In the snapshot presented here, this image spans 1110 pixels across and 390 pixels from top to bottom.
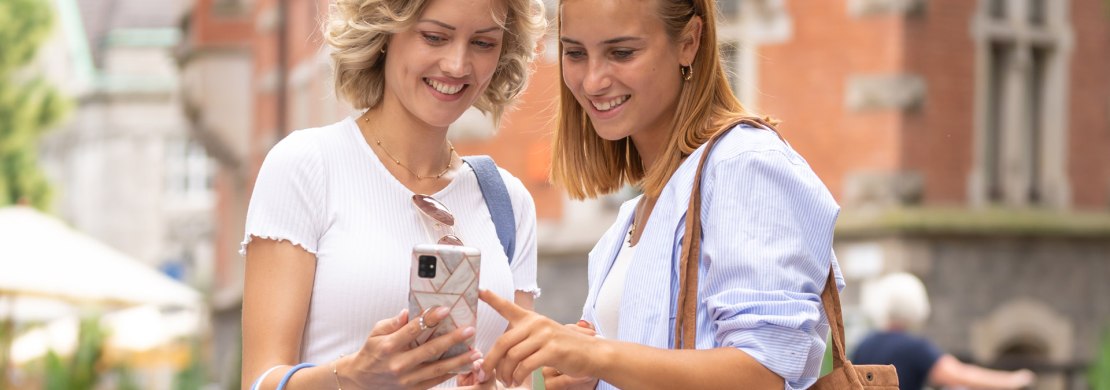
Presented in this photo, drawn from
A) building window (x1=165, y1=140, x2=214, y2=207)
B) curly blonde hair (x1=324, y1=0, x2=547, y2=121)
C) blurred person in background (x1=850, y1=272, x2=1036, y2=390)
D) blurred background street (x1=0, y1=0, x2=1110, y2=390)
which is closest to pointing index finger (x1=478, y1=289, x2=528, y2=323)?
curly blonde hair (x1=324, y1=0, x2=547, y2=121)

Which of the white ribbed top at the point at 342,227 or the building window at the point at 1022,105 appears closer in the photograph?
the white ribbed top at the point at 342,227

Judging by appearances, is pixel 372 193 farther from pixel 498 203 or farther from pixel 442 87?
pixel 498 203

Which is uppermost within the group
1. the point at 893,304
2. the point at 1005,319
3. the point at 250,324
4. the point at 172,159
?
the point at 250,324

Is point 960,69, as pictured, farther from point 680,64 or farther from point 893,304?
point 680,64

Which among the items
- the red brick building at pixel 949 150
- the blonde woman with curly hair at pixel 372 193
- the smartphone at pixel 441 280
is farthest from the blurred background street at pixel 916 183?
the smartphone at pixel 441 280

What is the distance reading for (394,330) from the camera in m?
2.89

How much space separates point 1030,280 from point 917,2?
3000 millimetres

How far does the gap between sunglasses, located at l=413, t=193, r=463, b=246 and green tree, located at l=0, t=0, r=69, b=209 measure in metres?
30.0

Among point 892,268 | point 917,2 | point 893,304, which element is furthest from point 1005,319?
point 893,304

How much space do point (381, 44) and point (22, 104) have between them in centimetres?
3080

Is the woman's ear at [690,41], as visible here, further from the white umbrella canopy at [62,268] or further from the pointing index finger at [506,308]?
the white umbrella canopy at [62,268]

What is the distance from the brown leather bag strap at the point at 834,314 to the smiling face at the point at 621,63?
45cm

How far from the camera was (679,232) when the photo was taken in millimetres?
3094

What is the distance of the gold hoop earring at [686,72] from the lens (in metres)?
3.22
